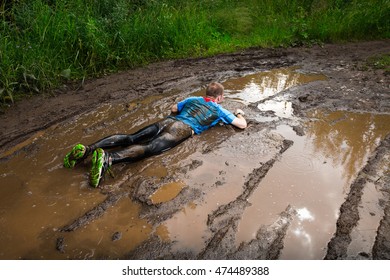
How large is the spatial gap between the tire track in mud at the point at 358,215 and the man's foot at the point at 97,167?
2254mm

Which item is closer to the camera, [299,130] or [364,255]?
[364,255]

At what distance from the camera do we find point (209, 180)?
358 centimetres

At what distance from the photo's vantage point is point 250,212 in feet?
10.2

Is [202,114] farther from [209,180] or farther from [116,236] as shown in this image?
[116,236]

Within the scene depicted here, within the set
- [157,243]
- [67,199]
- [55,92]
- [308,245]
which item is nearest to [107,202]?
[67,199]

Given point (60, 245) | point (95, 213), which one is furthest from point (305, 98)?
point (60, 245)

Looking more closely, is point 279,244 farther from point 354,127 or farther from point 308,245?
point 354,127

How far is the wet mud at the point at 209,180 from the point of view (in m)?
2.77

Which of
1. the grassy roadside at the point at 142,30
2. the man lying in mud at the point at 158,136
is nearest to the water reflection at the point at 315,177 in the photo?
the man lying in mud at the point at 158,136

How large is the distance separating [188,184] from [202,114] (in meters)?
1.28

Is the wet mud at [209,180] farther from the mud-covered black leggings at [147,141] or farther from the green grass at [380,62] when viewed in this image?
the green grass at [380,62]

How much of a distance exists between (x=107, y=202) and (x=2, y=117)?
2689 mm

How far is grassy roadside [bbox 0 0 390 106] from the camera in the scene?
5.57 metres

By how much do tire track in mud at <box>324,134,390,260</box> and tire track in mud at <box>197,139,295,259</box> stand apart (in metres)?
0.42
